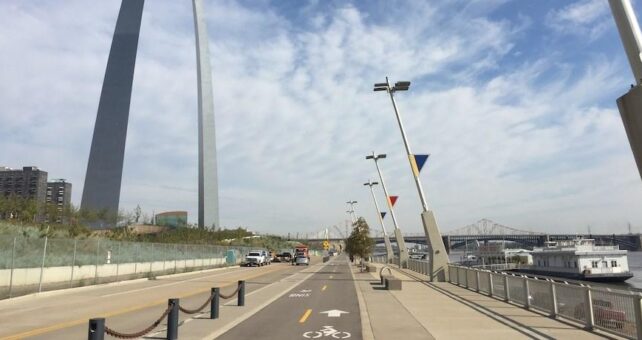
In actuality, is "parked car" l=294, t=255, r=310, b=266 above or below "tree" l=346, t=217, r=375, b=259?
below

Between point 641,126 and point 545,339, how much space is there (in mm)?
5632

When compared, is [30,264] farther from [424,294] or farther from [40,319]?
[424,294]

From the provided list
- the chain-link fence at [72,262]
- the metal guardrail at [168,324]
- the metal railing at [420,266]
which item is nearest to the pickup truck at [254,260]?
the chain-link fence at [72,262]

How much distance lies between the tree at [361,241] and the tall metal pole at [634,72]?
49729 mm

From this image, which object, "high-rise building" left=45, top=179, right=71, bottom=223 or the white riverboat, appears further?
"high-rise building" left=45, top=179, right=71, bottom=223


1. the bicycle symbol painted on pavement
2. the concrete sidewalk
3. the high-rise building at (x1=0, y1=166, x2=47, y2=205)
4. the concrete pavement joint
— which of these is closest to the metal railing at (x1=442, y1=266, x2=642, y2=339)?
the concrete sidewalk

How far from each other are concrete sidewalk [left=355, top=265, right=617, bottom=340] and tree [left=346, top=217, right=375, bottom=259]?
1428 inches

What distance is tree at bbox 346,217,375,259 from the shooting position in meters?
56.1

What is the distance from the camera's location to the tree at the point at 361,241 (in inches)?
2208

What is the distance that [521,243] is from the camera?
6560 inches

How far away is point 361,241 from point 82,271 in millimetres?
34464

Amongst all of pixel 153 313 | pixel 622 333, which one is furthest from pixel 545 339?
pixel 153 313

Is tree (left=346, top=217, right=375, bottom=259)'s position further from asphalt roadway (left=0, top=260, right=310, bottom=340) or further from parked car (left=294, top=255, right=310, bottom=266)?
asphalt roadway (left=0, top=260, right=310, bottom=340)

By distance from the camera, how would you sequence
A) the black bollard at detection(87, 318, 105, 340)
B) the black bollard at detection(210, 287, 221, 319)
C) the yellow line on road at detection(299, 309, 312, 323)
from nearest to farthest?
1. the black bollard at detection(87, 318, 105, 340)
2. the black bollard at detection(210, 287, 221, 319)
3. the yellow line on road at detection(299, 309, 312, 323)
